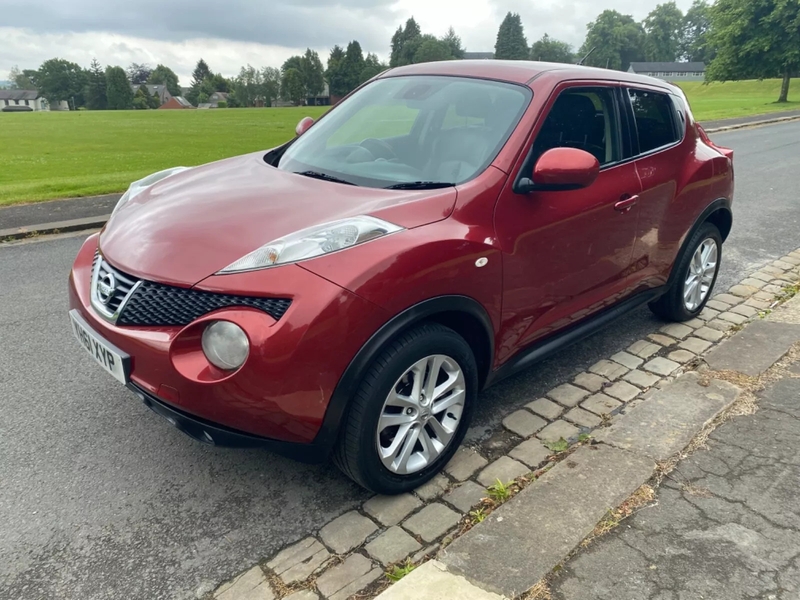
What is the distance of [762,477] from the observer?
9.41 feet

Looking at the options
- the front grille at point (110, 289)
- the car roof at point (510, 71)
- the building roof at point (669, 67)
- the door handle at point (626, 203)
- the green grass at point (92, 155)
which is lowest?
the green grass at point (92, 155)

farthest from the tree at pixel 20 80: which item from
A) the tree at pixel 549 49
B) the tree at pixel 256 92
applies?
the tree at pixel 549 49

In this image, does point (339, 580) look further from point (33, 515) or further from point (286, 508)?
point (33, 515)

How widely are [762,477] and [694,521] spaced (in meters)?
0.54

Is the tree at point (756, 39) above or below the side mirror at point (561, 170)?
above

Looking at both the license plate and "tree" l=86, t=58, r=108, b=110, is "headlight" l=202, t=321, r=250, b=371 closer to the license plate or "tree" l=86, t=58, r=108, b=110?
the license plate

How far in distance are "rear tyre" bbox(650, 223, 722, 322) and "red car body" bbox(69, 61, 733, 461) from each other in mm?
693

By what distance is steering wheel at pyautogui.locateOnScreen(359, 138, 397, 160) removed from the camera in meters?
3.33

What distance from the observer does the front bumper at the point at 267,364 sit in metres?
2.21

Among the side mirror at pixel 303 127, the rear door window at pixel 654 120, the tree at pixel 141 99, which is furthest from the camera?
the tree at pixel 141 99

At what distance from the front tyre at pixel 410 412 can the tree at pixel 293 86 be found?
121 meters

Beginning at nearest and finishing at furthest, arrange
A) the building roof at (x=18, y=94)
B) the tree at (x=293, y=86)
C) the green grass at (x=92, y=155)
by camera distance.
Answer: the green grass at (x=92, y=155)
the tree at (x=293, y=86)
the building roof at (x=18, y=94)

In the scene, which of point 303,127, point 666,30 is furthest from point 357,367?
point 666,30

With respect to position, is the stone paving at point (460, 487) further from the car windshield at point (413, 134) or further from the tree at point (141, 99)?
the tree at point (141, 99)
